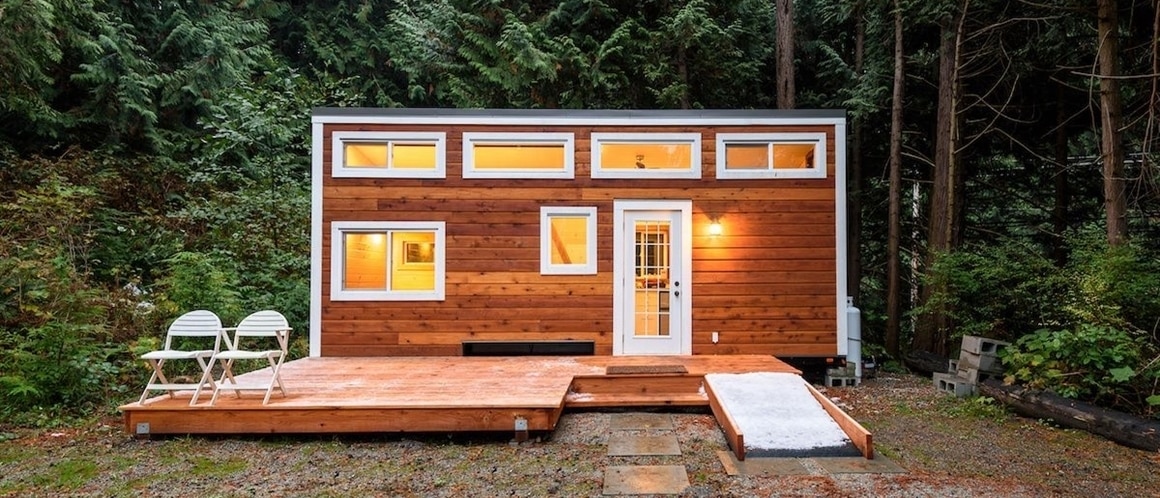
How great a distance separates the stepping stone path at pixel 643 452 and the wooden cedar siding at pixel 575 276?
1980 mm

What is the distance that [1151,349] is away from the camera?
14.6ft

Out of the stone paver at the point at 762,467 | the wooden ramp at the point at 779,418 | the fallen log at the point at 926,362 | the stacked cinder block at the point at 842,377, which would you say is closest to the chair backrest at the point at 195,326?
the stone paver at the point at 762,467

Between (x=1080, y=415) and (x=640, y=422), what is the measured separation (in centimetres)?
336

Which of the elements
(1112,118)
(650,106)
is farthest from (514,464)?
(650,106)

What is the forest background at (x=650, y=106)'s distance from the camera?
17.0 ft

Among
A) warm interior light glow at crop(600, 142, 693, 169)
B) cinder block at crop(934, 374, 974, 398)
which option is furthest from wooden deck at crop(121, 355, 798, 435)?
warm interior light glow at crop(600, 142, 693, 169)

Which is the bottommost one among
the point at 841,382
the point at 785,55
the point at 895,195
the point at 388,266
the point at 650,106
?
the point at 841,382

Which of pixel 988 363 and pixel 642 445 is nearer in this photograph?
pixel 642 445

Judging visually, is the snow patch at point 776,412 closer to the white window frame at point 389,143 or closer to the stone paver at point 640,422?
the stone paver at point 640,422

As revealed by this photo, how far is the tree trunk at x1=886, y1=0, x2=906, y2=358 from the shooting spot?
8203mm

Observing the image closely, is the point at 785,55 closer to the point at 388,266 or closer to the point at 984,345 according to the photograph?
the point at 984,345

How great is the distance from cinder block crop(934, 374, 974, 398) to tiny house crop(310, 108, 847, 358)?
3.27 ft

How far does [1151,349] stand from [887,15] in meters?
5.96

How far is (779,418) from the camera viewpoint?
404 centimetres
